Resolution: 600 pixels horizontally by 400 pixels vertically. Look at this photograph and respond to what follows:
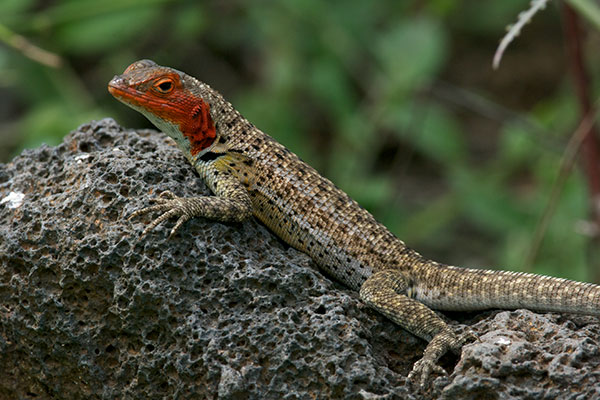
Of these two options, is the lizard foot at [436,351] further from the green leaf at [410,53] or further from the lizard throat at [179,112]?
the green leaf at [410,53]

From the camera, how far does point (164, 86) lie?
15.5 feet

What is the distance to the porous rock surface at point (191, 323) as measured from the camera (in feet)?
12.6

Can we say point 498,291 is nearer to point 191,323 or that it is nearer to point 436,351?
point 436,351

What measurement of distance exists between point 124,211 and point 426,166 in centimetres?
875

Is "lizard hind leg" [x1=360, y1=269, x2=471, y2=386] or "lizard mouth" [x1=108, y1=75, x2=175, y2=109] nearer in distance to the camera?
"lizard hind leg" [x1=360, y1=269, x2=471, y2=386]

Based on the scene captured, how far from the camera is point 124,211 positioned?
427cm

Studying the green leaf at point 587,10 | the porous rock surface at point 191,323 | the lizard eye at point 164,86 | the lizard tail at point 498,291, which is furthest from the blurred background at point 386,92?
the porous rock surface at point 191,323

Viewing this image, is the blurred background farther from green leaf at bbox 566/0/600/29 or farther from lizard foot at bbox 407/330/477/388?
lizard foot at bbox 407/330/477/388

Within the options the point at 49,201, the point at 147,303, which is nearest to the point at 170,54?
the point at 49,201

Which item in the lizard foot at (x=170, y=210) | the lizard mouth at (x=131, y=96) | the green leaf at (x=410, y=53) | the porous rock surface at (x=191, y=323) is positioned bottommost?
the porous rock surface at (x=191, y=323)

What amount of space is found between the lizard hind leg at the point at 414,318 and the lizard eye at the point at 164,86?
5.54 feet

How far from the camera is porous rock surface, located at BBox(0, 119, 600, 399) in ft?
12.6

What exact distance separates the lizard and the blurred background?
1.82 m

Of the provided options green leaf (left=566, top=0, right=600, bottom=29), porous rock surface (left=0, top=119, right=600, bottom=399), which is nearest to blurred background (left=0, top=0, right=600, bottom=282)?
green leaf (left=566, top=0, right=600, bottom=29)
